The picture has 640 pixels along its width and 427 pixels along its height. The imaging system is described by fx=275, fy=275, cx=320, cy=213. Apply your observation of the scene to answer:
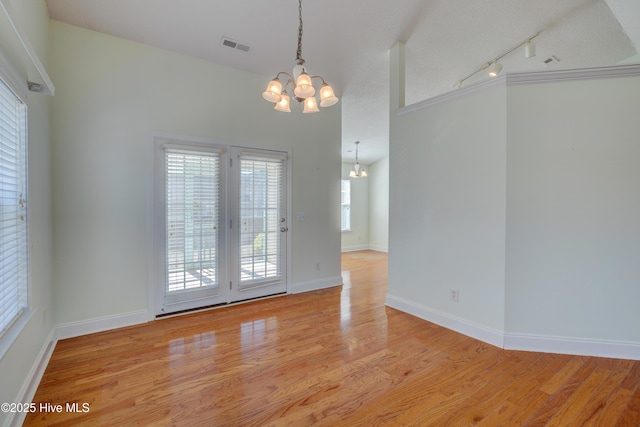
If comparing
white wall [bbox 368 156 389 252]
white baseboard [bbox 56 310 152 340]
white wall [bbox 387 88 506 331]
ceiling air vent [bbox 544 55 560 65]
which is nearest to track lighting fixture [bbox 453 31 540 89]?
ceiling air vent [bbox 544 55 560 65]

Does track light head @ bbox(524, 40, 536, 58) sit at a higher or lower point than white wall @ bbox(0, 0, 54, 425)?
higher

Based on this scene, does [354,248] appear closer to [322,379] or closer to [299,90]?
[322,379]

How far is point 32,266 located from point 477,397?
3.27 m

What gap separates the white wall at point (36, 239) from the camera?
1.65 meters

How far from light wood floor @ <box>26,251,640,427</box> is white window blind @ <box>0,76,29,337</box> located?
69cm

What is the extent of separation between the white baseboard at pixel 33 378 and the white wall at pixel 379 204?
688 centimetres

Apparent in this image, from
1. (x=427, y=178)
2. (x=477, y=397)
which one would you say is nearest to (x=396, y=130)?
(x=427, y=178)

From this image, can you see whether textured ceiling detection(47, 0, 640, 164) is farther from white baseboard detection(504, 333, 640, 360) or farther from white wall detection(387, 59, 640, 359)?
white baseboard detection(504, 333, 640, 360)

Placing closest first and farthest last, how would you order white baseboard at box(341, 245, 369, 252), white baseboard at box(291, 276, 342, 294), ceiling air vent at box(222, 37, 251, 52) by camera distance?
ceiling air vent at box(222, 37, 251, 52)
white baseboard at box(291, 276, 342, 294)
white baseboard at box(341, 245, 369, 252)

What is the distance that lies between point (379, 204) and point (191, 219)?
19.4ft

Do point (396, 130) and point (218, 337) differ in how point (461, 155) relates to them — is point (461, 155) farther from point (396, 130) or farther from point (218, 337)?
point (218, 337)

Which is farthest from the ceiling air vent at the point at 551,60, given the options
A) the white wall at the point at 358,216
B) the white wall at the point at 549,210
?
the white wall at the point at 358,216

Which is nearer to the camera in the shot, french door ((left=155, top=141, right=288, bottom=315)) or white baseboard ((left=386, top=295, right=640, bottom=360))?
white baseboard ((left=386, top=295, right=640, bottom=360))

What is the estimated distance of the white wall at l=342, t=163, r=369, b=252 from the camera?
8.00 meters
